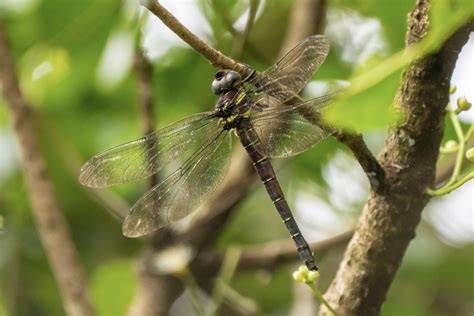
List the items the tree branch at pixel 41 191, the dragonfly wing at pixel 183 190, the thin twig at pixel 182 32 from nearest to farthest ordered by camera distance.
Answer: the thin twig at pixel 182 32, the dragonfly wing at pixel 183 190, the tree branch at pixel 41 191

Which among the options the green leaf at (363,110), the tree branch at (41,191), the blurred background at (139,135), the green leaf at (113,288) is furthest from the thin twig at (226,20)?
the green leaf at (363,110)

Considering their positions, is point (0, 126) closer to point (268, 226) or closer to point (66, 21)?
point (66, 21)

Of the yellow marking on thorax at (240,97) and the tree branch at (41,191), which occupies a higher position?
the tree branch at (41,191)

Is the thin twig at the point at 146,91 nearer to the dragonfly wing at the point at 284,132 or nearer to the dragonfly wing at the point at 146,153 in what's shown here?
the dragonfly wing at the point at 146,153

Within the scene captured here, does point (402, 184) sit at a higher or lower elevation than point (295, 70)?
lower

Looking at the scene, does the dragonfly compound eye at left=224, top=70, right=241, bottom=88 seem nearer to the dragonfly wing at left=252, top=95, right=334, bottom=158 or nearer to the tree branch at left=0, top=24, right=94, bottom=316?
the dragonfly wing at left=252, top=95, right=334, bottom=158

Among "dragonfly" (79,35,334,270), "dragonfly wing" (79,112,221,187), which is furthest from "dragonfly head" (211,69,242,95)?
"dragonfly wing" (79,112,221,187)

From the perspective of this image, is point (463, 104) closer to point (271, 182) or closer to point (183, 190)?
point (271, 182)

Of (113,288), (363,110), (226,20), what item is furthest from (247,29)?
(363,110)
